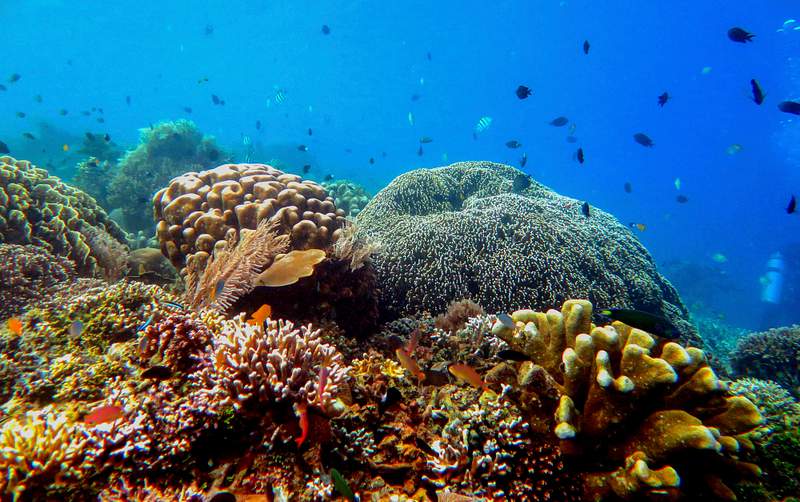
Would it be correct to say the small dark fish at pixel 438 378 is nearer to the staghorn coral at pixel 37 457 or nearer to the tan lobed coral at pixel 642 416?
the tan lobed coral at pixel 642 416

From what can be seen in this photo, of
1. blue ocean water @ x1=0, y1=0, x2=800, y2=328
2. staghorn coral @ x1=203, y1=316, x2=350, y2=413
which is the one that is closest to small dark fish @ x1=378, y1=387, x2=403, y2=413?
staghorn coral @ x1=203, y1=316, x2=350, y2=413

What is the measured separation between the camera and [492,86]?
10844 centimetres

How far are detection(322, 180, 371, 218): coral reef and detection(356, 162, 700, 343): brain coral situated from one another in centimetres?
473

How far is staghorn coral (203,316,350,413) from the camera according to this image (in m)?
2.46

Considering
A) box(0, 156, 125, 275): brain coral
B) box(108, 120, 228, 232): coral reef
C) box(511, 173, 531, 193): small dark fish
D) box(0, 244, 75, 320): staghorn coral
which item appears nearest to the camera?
box(0, 244, 75, 320): staghorn coral

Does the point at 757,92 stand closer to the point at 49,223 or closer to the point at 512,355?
the point at 512,355

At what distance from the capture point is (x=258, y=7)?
89.6 m

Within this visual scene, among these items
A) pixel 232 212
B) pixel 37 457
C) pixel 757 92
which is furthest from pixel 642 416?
pixel 757 92

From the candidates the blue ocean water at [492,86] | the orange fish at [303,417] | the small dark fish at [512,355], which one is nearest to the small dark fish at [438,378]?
the small dark fish at [512,355]

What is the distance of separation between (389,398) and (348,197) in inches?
485

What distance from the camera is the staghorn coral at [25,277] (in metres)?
4.38

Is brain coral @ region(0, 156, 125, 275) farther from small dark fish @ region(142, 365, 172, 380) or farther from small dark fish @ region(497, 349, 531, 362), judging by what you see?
small dark fish @ region(497, 349, 531, 362)

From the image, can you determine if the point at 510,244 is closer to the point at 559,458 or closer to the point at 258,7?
the point at 559,458

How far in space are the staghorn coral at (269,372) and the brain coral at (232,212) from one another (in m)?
2.52
